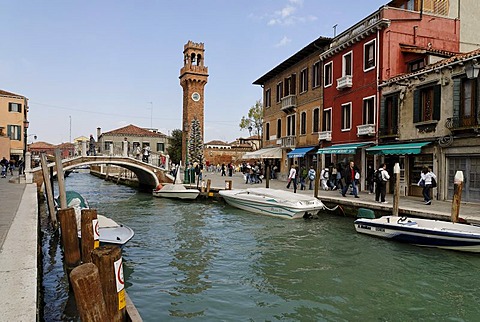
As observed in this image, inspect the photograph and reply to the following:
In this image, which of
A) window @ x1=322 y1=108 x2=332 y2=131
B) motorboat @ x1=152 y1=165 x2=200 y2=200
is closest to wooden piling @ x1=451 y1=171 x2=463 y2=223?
window @ x1=322 y1=108 x2=332 y2=131

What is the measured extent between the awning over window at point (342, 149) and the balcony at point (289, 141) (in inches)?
166

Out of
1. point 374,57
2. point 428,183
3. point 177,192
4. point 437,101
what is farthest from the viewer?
point 177,192

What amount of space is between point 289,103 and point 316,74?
3049 millimetres

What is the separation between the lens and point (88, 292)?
3.22 metres

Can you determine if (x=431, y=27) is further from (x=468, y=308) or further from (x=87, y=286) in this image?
(x=87, y=286)

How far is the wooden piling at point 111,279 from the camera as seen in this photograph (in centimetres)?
380

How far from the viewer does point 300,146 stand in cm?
2452

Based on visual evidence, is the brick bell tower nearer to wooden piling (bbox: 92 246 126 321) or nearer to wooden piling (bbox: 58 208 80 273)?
wooden piling (bbox: 58 208 80 273)

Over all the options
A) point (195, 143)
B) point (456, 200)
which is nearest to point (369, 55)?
point (456, 200)

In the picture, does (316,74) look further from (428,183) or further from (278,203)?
(428,183)

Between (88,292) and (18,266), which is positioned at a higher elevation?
(88,292)

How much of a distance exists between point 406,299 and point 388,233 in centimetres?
425

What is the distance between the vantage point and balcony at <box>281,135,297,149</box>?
2505 cm

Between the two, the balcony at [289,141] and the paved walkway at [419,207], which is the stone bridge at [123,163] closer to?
the balcony at [289,141]
